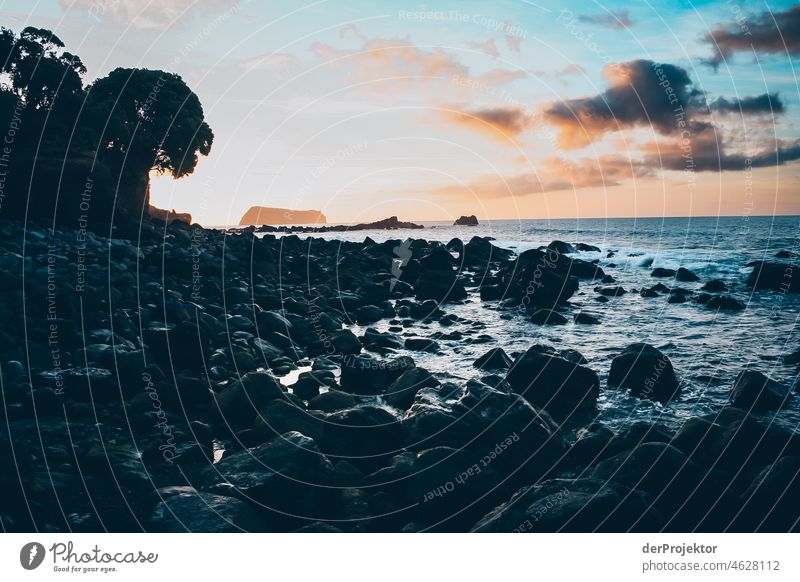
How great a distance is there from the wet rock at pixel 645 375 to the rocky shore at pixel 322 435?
39 millimetres

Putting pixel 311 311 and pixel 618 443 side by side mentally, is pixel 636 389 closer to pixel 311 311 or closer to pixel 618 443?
pixel 618 443

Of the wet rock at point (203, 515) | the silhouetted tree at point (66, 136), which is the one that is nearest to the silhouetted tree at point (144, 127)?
the silhouetted tree at point (66, 136)

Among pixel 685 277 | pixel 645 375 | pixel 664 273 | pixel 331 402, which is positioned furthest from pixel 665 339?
pixel 664 273

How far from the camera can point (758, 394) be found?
39.7 feet

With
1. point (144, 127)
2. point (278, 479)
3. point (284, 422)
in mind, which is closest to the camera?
point (278, 479)

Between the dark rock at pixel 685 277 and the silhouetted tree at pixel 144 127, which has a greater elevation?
the silhouetted tree at pixel 144 127

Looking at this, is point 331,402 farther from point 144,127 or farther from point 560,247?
point 560,247

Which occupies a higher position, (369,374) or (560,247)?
(560,247)

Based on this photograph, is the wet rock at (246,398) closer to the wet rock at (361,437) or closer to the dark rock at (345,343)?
the wet rock at (361,437)

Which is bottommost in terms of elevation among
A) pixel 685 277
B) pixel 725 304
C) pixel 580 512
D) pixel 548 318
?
pixel 580 512

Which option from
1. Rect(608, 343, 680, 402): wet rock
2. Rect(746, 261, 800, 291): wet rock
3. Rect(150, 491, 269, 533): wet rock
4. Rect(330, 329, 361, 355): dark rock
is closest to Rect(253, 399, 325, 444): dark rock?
Rect(150, 491, 269, 533): wet rock

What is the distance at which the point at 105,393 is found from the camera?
10.8m

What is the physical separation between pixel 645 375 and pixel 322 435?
8365 mm

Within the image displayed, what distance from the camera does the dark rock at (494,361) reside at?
15.3 metres
